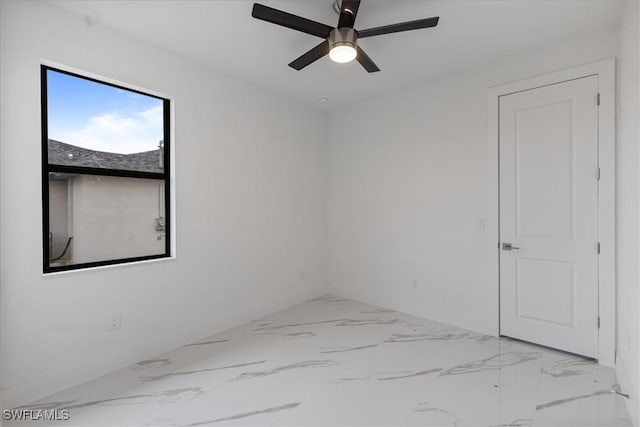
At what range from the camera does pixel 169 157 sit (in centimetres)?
294

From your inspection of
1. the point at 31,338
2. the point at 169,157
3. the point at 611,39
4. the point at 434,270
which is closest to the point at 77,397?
the point at 31,338

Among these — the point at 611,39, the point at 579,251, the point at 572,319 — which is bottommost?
the point at 572,319

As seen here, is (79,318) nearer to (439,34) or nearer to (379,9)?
(379,9)

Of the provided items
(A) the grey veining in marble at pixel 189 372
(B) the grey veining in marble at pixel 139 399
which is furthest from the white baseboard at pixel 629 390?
(B) the grey veining in marble at pixel 139 399

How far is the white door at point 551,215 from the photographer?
8.61ft

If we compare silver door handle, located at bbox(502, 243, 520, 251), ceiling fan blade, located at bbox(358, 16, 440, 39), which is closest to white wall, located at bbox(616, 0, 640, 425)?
silver door handle, located at bbox(502, 243, 520, 251)

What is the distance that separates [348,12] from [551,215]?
7.74 feet

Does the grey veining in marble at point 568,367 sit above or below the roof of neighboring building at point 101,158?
below

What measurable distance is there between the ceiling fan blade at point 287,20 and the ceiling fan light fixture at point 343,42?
0.06 meters

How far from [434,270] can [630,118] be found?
2.07 m

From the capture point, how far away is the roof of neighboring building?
92.3 inches

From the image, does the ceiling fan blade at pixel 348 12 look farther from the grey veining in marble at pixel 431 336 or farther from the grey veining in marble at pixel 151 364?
the grey veining in marble at pixel 151 364

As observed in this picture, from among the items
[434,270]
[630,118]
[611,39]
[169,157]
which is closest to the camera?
[630,118]

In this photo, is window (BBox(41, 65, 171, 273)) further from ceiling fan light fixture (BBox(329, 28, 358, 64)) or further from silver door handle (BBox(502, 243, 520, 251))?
silver door handle (BBox(502, 243, 520, 251))
